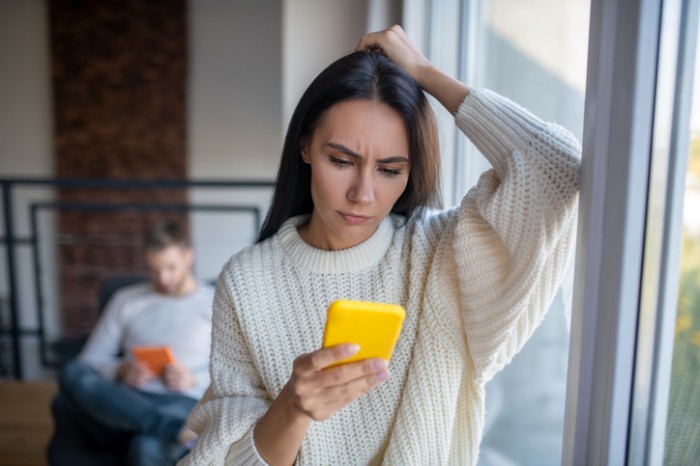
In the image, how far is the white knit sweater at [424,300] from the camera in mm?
810

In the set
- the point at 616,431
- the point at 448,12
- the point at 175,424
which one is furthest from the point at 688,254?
the point at 175,424

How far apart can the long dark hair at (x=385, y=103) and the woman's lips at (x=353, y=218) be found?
0.11m

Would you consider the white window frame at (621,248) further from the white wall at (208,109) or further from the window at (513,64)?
the white wall at (208,109)

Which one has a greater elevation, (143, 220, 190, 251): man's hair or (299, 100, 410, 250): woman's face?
(299, 100, 410, 250): woman's face

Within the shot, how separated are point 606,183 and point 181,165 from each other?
14.6 feet

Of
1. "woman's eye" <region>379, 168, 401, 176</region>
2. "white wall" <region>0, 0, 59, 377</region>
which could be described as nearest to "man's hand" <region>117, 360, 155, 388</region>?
"woman's eye" <region>379, 168, 401, 176</region>

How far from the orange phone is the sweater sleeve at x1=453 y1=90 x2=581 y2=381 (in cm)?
141

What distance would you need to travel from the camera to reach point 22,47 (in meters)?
4.88

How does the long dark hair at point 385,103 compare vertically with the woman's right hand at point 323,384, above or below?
above

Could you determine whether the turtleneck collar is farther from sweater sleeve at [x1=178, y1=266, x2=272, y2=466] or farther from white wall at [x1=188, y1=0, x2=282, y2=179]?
white wall at [x1=188, y1=0, x2=282, y2=179]

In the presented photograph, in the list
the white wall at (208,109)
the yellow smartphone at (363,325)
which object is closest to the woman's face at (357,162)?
the yellow smartphone at (363,325)

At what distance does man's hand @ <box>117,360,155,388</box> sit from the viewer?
2.10 m

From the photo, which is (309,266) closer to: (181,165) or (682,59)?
(682,59)

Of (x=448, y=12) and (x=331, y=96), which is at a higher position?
(x=448, y=12)
